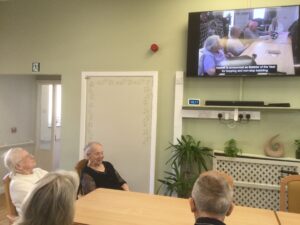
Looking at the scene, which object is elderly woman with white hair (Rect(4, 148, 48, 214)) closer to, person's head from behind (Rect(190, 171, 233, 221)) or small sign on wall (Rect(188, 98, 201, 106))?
person's head from behind (Rect(190, 171, 233, 221))

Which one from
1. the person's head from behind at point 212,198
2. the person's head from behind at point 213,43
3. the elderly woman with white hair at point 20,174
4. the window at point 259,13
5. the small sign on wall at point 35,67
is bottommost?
the elderly woman with white hair at point 20,174

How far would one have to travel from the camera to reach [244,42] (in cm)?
339

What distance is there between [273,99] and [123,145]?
6.38 feet

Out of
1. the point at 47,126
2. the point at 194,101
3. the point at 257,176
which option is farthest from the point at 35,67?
the point at 257,176

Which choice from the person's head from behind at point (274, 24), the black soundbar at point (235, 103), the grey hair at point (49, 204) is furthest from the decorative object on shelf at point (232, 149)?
the grey hair at point (49, 204)

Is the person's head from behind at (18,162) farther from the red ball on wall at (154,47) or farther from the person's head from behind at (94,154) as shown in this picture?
the red ball on wall at (154,47)

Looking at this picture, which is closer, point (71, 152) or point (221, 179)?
point (221, 179)

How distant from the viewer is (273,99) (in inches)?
135

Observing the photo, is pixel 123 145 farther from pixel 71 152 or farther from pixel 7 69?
pixel 7 69

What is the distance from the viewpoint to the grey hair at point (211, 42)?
3.49m

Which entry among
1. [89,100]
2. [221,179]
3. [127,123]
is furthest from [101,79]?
[221,179]

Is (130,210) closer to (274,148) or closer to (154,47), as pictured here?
(274,148)

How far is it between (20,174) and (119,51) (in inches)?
83.4

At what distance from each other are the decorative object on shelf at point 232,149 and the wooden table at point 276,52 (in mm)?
952
